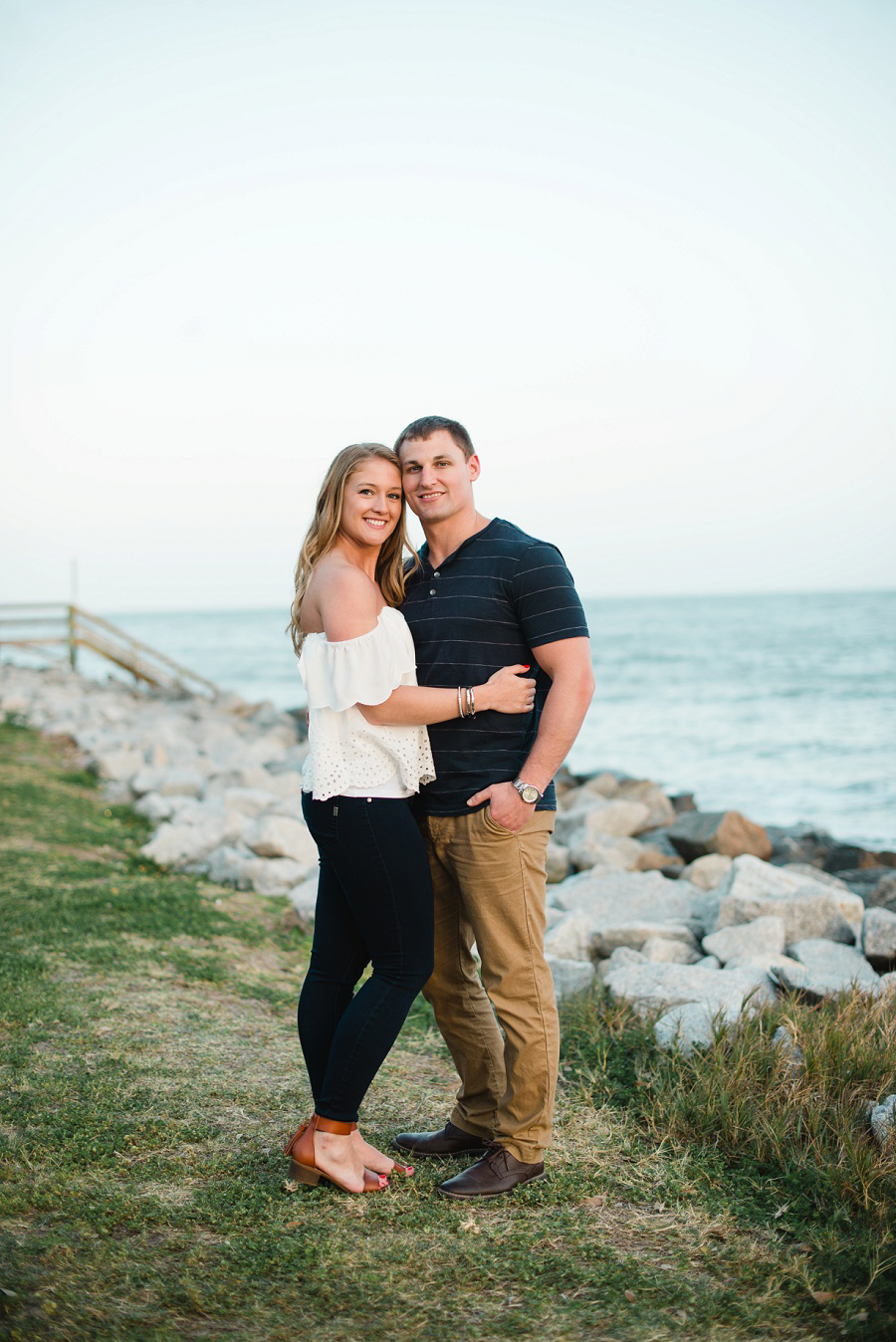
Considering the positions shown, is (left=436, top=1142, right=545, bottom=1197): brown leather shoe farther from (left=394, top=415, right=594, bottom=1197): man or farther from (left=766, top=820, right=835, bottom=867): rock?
(left=766, top=820, right=835, bottom=867): rock

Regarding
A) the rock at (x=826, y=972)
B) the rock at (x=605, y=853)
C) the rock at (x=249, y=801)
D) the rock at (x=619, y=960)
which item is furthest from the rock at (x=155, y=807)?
the rock at (x=826, y=972)

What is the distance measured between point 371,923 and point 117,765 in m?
8.49

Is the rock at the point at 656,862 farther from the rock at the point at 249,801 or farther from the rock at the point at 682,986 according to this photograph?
the rock at the point at 682,986

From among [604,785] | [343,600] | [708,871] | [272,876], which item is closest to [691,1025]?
[343,600]

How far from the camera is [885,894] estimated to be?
7.45 metres

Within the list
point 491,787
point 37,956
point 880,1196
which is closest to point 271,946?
point 37,956

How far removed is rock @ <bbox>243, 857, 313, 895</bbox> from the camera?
6.77 metres

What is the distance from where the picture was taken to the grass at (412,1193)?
2.57 meters

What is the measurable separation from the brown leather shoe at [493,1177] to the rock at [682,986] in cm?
134

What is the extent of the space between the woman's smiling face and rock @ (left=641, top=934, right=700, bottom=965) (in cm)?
311

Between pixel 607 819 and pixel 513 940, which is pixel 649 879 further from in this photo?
pixel 513 940

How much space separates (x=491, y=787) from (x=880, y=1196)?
159cm

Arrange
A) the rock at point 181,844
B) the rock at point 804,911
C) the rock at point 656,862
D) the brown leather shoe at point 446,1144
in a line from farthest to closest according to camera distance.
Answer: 1. the rock at point 656,862
2. the rock at point 181,844
3. the rock at point 804,911
4. the brown leather shoe at point 446,1144

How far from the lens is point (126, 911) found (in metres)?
5.84
